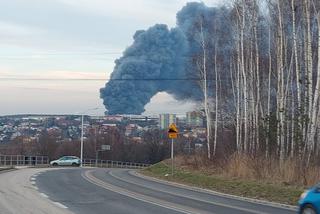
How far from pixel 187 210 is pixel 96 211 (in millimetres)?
2359

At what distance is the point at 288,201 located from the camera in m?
18.0

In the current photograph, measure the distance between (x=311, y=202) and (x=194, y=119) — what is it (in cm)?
6441

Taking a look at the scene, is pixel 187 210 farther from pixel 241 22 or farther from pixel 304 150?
pixel 241 22

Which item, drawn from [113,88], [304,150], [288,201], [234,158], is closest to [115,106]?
[113,88]

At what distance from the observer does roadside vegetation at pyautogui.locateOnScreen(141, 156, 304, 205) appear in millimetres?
19827

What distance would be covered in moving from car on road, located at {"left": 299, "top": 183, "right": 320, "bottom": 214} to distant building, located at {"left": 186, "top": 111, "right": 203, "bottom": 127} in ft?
180

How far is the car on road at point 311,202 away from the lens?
11.5 meters

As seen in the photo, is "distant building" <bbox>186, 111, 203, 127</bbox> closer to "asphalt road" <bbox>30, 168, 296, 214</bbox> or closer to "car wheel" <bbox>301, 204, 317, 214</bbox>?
"asphalt road" <bbox>30, 168, 296, 214</bbox>

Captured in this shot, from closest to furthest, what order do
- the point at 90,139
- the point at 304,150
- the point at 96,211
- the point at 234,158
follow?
the point at 96,211 < the point at 304,150 < the point at 234,158 < the point at 90,139

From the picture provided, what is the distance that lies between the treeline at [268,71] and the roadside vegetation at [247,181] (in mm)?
1137

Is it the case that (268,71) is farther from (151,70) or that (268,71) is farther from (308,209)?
(308,209)

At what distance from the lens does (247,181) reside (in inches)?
973

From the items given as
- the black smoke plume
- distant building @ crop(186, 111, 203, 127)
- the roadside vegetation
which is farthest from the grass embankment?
distant building @ crop(186, 111, 203, 127)

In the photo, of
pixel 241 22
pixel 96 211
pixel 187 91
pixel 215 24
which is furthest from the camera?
pixel 187 91
